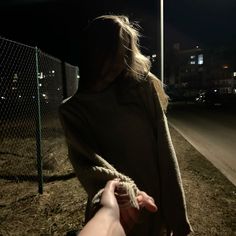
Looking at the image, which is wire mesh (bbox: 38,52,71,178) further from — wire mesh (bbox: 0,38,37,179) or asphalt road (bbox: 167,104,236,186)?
asphalt road (bbox: 167,104,236,186)

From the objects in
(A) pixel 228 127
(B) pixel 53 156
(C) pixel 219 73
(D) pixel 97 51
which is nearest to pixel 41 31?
(A) pixel 228 127

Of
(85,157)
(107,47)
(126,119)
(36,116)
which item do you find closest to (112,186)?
(85,157)

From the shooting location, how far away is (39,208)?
518 centimetres

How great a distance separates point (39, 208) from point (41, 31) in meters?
17.7

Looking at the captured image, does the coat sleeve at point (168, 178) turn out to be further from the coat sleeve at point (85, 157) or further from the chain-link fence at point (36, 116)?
the chain-link fence at point (36, 116)

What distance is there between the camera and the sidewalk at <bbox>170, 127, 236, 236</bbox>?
15.1 ft

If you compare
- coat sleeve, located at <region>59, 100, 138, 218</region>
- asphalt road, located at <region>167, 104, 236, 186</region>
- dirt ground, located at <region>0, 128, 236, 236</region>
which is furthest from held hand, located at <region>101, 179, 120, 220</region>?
asphalt road, located at <region>167, 104, 236, 186</region>

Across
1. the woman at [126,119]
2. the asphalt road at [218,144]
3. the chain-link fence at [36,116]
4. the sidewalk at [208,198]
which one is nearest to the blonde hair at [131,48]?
the woman at [126,119]

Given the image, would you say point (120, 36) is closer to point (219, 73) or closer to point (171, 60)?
point (171, 60)

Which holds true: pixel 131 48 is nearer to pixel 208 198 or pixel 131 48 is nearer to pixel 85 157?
pixel 85 157

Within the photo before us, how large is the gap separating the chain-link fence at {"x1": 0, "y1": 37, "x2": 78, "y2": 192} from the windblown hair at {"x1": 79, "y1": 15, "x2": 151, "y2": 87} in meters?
3.46

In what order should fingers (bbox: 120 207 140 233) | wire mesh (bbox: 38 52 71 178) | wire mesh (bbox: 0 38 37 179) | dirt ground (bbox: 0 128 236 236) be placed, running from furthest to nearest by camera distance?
wire mesh (bbox: 38 52 71 178)
wire mesh (bbox: 0 38 37 179)
dirt ground (bbox: 0 128 236 236)
fingers (bbox: 120 207 140 233)

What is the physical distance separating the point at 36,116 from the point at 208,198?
8.92 feet

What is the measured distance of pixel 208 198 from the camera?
5680 mm
